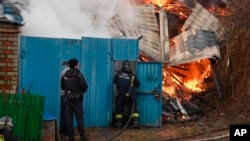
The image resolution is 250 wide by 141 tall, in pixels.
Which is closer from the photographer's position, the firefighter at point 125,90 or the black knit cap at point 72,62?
the black knit cap at point 72,62

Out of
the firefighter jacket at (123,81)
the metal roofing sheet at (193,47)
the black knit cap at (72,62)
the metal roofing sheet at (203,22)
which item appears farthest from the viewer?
the metal roofing sheet at (203,22)

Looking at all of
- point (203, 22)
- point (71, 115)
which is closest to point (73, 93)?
point (71, 115)

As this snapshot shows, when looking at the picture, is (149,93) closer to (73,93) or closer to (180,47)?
(73,93)

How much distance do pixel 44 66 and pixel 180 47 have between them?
461cm

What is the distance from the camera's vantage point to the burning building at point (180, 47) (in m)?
12.3

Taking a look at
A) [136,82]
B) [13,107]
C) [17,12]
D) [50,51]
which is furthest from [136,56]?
[13,107]

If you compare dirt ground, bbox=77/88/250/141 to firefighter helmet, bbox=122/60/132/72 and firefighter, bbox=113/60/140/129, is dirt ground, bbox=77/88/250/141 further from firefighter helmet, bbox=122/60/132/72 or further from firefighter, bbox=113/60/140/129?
firefighter helmet, bbox=122/60/132/72

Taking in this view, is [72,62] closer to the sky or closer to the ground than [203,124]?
closer to the sky

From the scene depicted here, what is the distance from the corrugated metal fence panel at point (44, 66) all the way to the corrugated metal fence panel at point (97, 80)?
49 cm

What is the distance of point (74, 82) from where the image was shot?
942 cm

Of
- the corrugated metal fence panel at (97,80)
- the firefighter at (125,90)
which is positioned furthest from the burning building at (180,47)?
the corrugated metal fence panel at (97,80)

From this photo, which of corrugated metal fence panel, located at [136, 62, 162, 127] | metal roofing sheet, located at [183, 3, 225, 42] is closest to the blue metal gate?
corrugated metal fence panel, located at [136, 62, 162, 127]

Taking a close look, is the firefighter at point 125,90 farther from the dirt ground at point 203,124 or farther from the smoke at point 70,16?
the smoke at point 70,16

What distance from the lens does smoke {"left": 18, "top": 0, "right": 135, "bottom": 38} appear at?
11.0 meters
